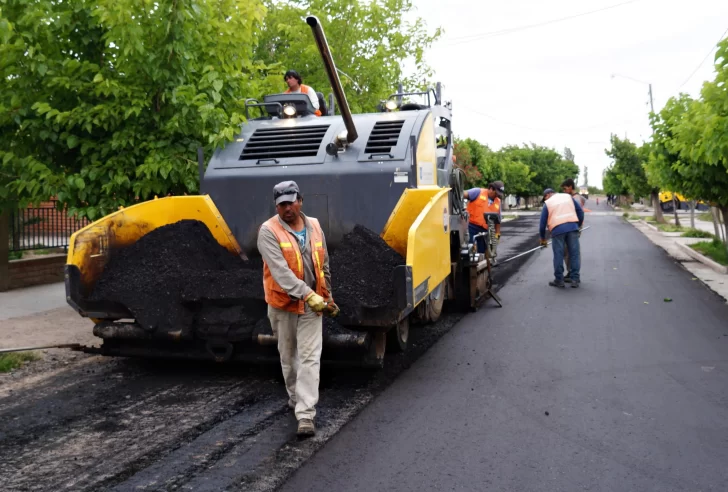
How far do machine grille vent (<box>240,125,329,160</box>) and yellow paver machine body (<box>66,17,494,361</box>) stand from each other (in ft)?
0.04

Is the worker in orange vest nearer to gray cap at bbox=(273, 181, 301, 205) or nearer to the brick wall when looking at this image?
gray cap at bbox=(273, 181, 301, 205)

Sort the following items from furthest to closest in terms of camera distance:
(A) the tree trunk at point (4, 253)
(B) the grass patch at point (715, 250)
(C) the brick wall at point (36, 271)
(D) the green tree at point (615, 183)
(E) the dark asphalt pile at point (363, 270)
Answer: (D) the green tree at point (615, 183), (B) the grass patch at point (715, 250), (C) the brick wall at point (36, 271), (A) the tree trunk at point (4, 253), (E) the dark asphalt pile at point (363, 270)

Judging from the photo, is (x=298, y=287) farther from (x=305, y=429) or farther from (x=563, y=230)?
(x=563, y=230)

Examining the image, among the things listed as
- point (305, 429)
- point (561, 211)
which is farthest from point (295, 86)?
point (561, 211)

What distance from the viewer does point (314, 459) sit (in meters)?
4.24

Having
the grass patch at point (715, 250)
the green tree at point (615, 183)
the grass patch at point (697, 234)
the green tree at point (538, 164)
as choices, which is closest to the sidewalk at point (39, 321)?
the grass patch at point (715, 250)

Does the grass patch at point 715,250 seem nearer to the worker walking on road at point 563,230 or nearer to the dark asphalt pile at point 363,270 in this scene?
the worker walking on road at point 563,230

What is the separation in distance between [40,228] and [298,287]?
9.35 meters

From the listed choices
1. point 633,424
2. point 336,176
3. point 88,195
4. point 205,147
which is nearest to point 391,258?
point 336,176

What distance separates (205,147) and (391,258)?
2.93 metres

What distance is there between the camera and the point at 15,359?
6742 mm

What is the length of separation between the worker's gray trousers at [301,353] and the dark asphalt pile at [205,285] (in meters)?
0.51

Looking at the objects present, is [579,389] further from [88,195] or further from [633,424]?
[88,195]

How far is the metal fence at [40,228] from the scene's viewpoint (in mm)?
11797
